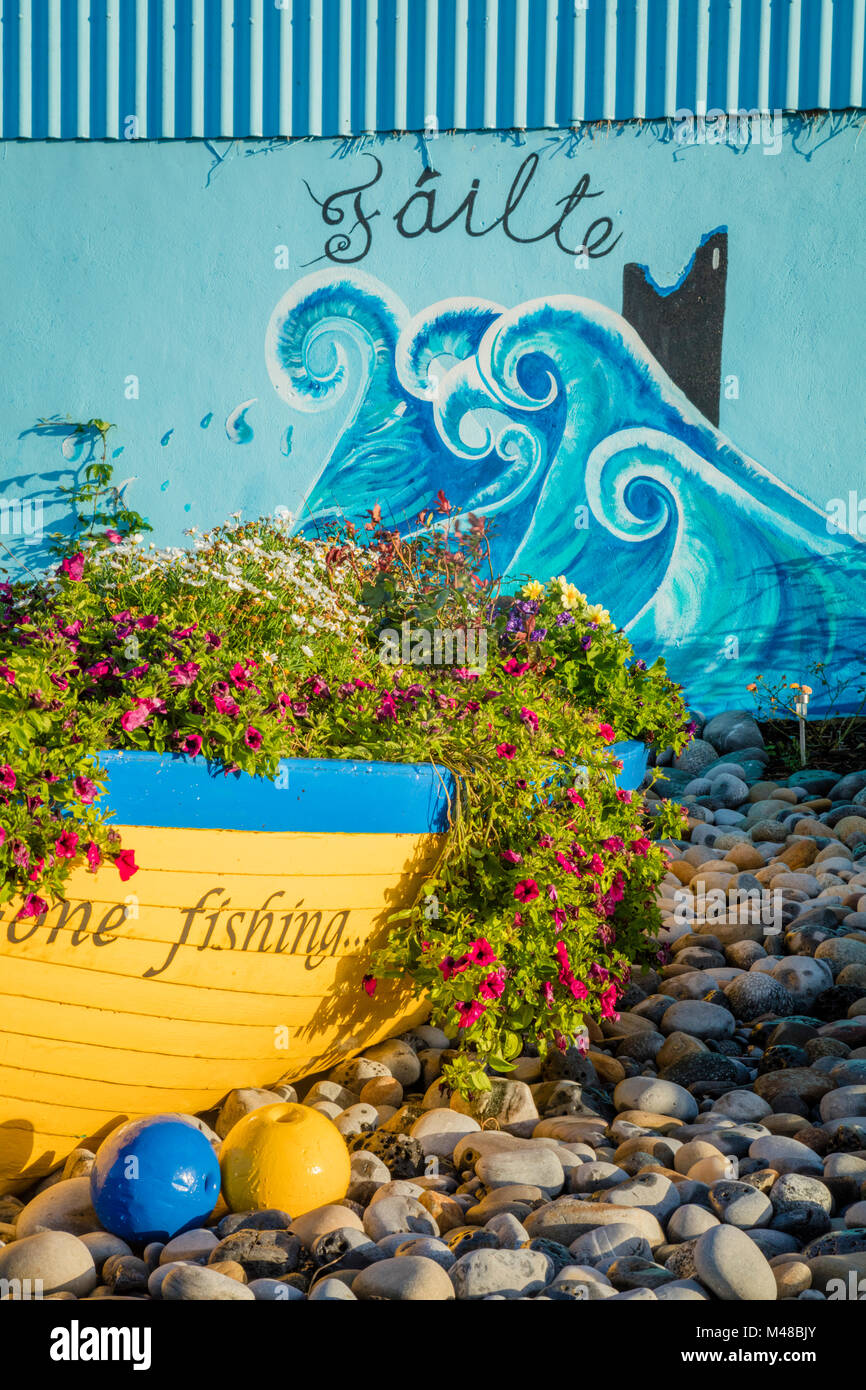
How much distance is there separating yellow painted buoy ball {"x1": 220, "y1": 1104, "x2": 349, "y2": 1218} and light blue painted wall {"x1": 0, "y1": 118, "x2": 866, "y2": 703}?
13.9 ft

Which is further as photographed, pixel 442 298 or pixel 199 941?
pixel 442 298

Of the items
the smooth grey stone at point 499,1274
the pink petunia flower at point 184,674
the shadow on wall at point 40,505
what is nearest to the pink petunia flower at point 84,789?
the pink petunia flower at point 184,674

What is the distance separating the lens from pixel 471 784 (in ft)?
8.54

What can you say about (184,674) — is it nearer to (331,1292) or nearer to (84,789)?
(84,789)

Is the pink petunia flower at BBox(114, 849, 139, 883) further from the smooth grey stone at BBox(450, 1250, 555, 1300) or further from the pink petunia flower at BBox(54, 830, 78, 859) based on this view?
the smooth grey stone at BBox(450, 1250, 555, 1300)

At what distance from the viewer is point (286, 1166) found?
7.22 feet

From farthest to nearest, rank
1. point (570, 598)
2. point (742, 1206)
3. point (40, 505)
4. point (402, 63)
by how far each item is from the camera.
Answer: point (40, 505) < point (402, 63) < point (570, 598) < point (742, 1206)

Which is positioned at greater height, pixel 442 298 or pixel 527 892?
pixel 442 298

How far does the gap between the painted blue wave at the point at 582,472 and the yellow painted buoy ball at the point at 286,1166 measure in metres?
4.19

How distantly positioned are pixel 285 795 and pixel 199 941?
0.35 metres

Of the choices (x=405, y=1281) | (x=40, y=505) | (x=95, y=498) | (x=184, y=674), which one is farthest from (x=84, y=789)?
(x=40, y=505)

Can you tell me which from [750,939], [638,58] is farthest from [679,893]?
[638,58]

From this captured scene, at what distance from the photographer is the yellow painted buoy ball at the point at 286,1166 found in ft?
7.22

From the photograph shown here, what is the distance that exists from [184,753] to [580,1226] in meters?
1.20
